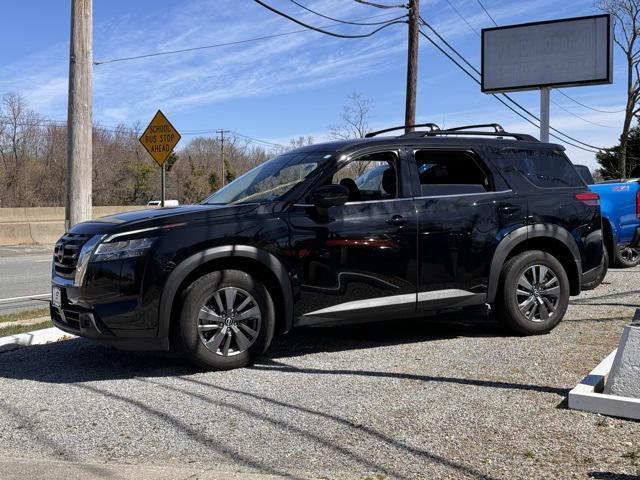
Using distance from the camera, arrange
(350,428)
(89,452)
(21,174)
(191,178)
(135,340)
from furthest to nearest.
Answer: (191,178) → (21,174) → (135,340) → (350,428) → (89,452)

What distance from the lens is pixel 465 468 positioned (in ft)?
11.6

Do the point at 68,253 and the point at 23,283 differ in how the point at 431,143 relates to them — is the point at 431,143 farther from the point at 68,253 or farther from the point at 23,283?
the point at 23,283

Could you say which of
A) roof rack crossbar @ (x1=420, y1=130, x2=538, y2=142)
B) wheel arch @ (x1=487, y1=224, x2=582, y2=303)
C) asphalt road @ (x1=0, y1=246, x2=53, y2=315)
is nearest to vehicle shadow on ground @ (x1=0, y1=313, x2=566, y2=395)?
wheel arch @ (x1=487, y1=224, x2=582, y2=303)

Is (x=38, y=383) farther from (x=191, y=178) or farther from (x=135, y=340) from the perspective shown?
(x=191, y=178)

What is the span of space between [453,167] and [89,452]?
4214mm

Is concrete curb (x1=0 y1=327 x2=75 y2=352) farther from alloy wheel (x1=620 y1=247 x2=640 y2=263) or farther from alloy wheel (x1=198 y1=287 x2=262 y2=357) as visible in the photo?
alloy wheel (x1=620 y1=247 x2=640 y2=263)

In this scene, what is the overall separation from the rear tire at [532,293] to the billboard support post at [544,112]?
14151mm

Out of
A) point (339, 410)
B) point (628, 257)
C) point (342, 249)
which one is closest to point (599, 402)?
point (339, 410)

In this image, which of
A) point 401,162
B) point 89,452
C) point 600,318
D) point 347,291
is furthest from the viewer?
point 600,318

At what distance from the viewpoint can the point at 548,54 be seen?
72.8ft

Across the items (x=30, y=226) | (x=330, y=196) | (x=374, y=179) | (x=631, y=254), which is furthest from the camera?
(x=30, y=226)

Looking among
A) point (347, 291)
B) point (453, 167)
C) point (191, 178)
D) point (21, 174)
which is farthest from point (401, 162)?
point (191, 178)

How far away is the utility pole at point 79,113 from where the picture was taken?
348 inches

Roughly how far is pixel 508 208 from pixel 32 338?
4851mm
